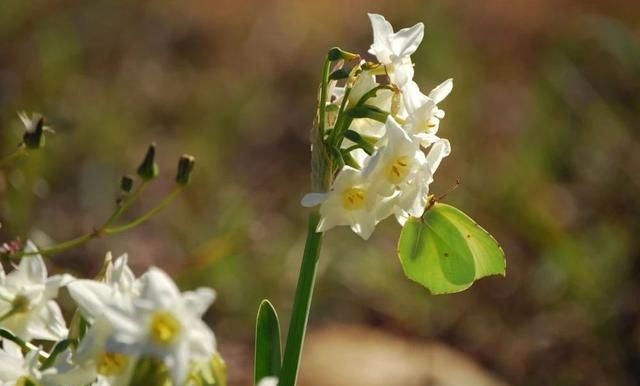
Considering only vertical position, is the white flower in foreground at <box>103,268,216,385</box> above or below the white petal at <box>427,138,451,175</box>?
below

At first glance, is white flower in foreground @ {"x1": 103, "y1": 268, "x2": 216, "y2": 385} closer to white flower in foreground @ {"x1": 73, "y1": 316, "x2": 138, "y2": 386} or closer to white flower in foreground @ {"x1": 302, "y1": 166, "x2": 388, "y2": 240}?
white flower in foreground @ {"x1": 73, "y1": 316, "x2": 138, "y2": 386}

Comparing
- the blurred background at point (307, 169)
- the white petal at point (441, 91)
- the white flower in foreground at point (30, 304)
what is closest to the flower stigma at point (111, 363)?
the white flower in foreground at point (30, 304)

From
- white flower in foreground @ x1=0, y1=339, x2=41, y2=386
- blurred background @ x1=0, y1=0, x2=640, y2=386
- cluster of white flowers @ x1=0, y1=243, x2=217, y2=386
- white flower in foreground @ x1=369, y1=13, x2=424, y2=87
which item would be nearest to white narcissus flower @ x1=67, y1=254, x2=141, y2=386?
cluster of white flowers @ x1=0, y1=243, x2=217, y2=386

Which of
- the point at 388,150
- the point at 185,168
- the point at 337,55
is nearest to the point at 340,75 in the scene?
the point at 337,55

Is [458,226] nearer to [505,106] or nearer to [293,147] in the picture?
[293,147]

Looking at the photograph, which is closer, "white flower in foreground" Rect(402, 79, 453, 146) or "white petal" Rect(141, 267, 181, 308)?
"white petal" Rect(141, 267, 181, 308)

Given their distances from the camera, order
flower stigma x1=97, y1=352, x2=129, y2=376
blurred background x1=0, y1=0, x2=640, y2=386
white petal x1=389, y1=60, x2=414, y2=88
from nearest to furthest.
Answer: flower stigma x1=97, y1=352, x2=129, y2=376
white petal x1=389, y1=60, x2=414, y2=88
blurred background x1=0, y1=0, x2=640, y2=386

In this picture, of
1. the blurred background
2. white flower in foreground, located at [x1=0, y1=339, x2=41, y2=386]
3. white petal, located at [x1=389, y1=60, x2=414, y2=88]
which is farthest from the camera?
the blurred background

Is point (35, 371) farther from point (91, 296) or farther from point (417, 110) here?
point (417, 110)
